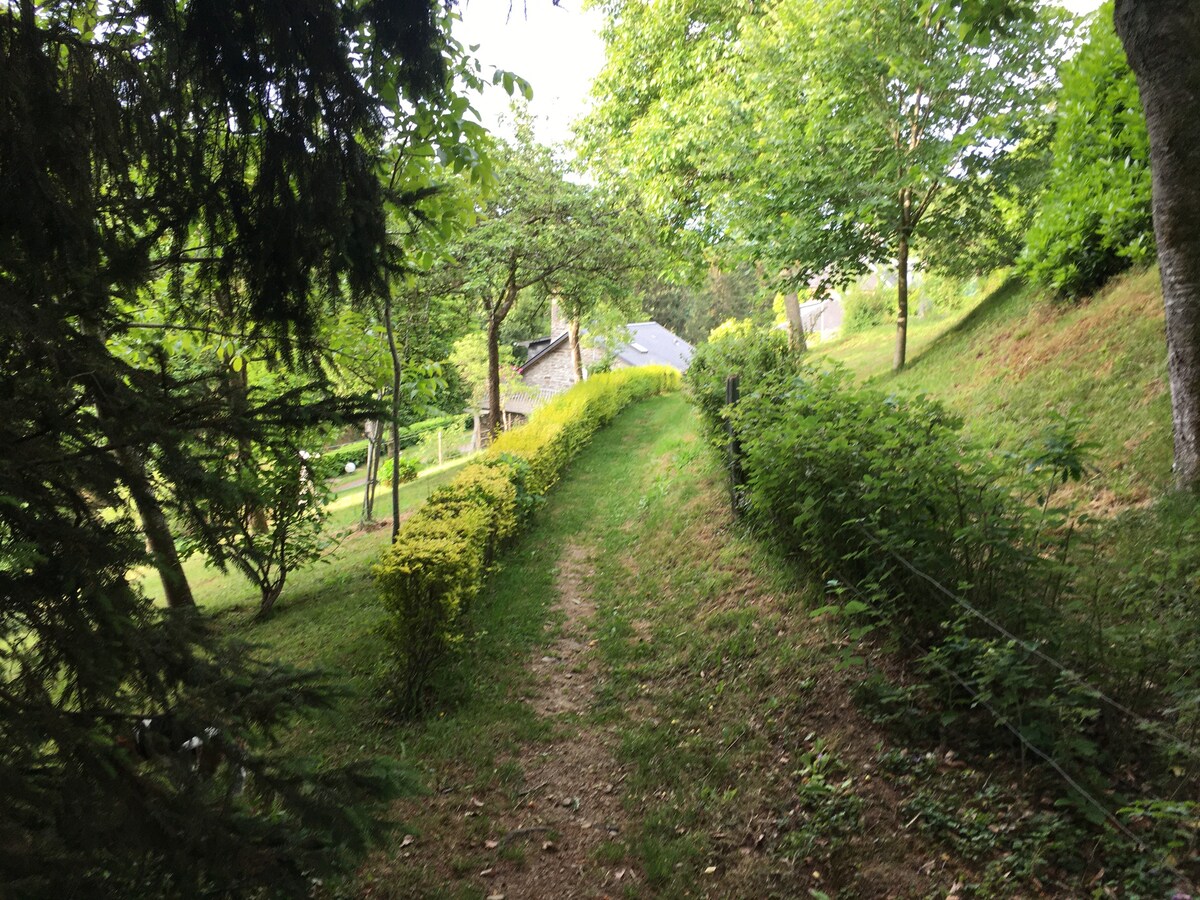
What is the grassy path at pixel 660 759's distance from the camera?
11.4ft

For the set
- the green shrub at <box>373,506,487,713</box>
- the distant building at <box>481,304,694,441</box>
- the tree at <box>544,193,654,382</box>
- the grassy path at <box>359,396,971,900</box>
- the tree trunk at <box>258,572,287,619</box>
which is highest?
the tree at <box>544,193,654,382</box>

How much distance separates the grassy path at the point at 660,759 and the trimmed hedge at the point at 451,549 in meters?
0.39

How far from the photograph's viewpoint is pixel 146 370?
2.66 meters

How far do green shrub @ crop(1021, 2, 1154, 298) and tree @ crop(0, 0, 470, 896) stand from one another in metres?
7.01

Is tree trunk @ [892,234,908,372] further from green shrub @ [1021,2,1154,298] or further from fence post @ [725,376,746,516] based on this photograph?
fence post @ [725,376,746,516]

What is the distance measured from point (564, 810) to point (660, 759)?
713 millimetres

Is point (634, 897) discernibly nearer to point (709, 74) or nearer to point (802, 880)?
point (802, 880)

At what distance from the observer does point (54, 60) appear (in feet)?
8.51

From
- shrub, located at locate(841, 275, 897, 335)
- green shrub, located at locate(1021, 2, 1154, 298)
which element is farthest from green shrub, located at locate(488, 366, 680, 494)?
green shrub, located at locate(1021, 2, 1154, 298)

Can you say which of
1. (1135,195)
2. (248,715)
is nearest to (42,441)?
(248,715)

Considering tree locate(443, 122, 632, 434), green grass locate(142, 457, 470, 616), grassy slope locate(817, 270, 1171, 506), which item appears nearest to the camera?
grassy slope locate(817, 270, 1171, 506)

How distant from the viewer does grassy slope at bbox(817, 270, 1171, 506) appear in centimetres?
518

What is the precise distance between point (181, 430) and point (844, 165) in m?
10.5

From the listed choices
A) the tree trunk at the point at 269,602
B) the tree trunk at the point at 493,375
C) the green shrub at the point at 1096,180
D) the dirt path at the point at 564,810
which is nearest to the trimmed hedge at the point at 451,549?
the dirt path at the point at 564,810
